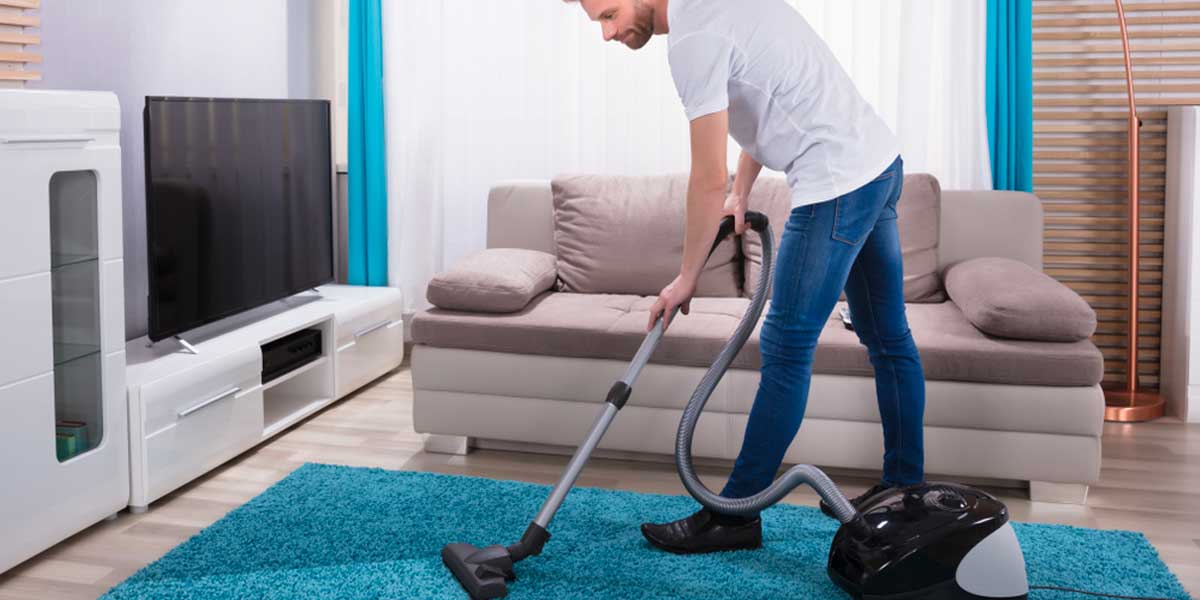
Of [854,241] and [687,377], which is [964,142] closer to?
[687,377]

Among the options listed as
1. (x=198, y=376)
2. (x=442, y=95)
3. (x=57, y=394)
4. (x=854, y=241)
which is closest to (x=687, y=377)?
(x=854, y=241)

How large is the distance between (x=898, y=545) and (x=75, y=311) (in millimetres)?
1823

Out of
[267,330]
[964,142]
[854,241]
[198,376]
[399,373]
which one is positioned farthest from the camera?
[399,373]

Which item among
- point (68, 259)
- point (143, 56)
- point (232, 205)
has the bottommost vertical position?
point (68, 259)

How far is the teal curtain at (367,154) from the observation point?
431 cm

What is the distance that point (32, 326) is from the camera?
2281 millimetres

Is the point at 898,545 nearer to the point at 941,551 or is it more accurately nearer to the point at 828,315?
the point at 941,551

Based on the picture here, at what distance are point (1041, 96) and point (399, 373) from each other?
2.62 metres

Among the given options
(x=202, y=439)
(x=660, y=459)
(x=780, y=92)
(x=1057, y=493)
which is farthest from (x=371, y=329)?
(x=1057, y=493)

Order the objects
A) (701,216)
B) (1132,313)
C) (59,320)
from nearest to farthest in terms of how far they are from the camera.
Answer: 1. (701,216)
2. (59,320)
3. (1132,313)

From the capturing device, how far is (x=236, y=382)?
10.0 feet

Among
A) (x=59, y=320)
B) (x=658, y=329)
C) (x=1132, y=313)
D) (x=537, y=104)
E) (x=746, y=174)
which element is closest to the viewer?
(x=658, y=329)

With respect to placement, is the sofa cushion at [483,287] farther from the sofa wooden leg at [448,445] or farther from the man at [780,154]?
the man at [780,154]

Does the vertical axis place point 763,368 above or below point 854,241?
below
